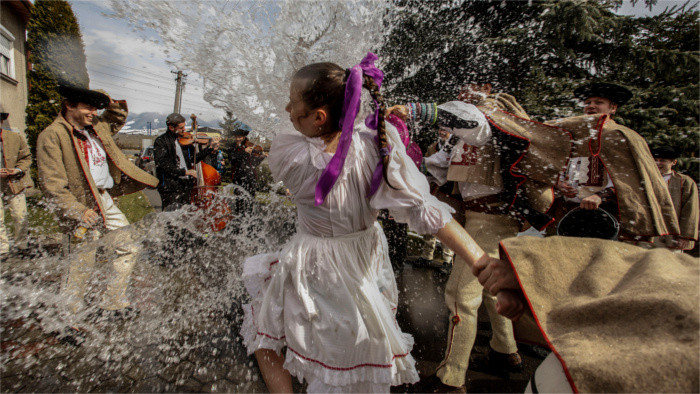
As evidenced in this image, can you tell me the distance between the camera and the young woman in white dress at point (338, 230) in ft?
4.70

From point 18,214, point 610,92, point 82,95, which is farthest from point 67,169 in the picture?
point 610,92

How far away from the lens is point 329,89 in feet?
4.70

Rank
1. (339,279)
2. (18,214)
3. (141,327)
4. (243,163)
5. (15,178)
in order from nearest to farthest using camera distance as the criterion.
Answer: (339,279) → (141,327) → (15,178) → (18,214) → (243,163)

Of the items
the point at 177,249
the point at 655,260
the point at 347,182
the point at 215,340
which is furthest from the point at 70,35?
the point at 655,260

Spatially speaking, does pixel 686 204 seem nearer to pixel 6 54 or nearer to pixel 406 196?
pixel 406 196

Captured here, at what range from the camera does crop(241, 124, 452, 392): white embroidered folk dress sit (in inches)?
59.0

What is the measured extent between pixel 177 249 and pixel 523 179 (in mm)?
4728

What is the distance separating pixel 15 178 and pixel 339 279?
18.8 feet

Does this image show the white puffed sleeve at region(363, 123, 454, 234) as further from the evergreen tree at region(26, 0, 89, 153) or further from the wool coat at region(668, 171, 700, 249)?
the evergreen tree at region(26, 0, 89, 153)

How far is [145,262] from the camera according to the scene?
165 inches

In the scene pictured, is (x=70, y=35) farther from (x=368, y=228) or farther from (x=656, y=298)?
(x=656, y=298)

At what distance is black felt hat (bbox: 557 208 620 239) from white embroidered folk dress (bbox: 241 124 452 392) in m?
1.66

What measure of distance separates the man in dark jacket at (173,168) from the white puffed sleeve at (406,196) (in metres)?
4.20

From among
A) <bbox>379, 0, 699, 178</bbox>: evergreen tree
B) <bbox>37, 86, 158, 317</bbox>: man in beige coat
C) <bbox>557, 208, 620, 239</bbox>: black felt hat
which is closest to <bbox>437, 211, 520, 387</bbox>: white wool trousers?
<bbox>557, 208, 620, 239</bbox>: black felt hat
